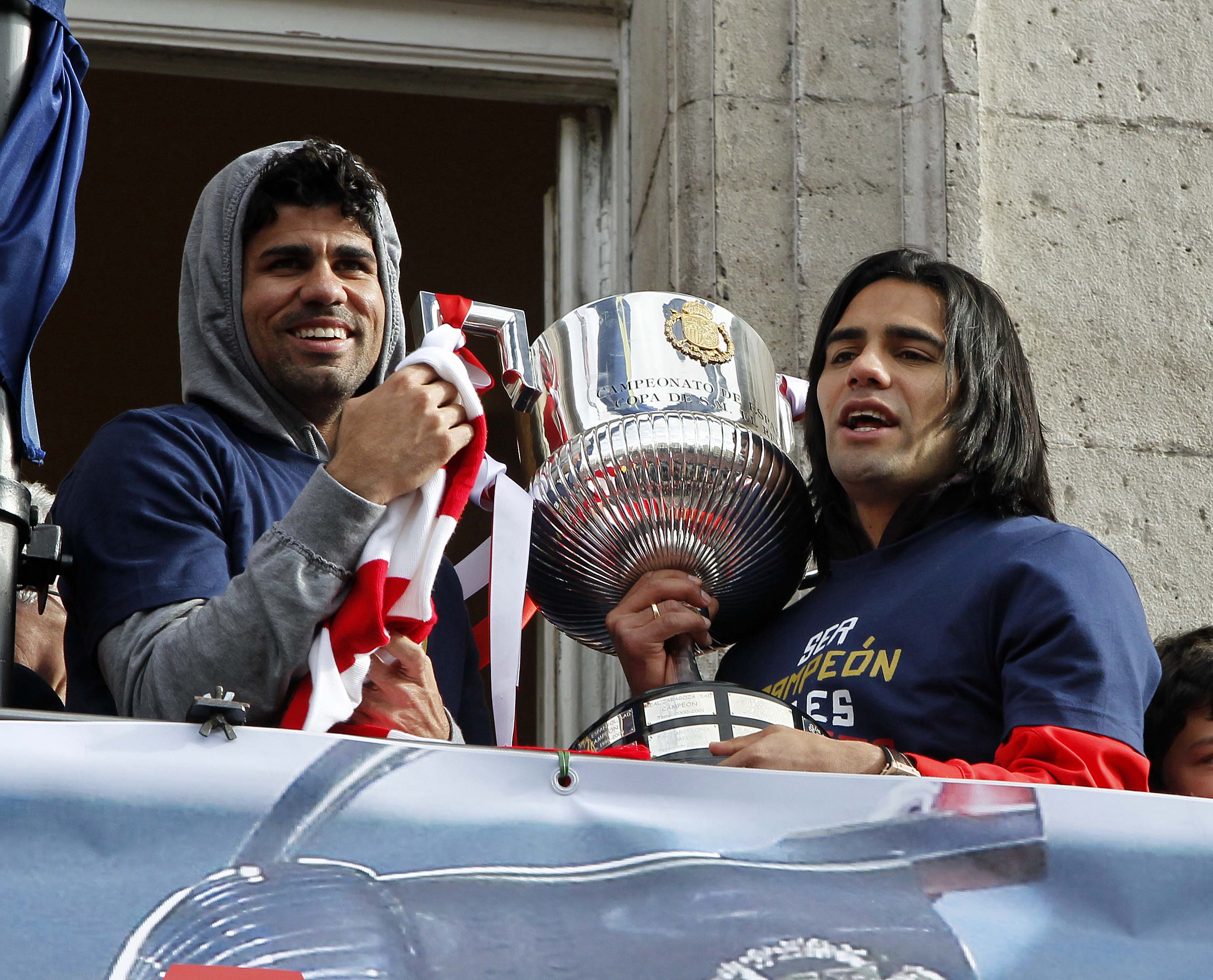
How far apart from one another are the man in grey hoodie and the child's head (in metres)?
1.05

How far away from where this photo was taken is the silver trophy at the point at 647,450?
94.1 inches

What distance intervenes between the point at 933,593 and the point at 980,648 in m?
0.14

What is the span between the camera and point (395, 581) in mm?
2021

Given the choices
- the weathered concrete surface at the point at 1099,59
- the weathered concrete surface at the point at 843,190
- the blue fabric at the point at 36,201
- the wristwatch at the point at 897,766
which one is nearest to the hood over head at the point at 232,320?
the blue fabric at the point at 36,201

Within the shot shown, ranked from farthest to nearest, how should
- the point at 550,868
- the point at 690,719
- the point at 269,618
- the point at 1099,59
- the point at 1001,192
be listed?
the point at 1099,59 < the point at 1001,192 < the point at 690,719 < the point at 269,618 < the point at 550,868

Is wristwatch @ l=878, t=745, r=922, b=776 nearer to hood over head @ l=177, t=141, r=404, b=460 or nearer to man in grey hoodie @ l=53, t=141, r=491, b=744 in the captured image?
man in grey hoodie @ l=53, t=141, r=491, b=744

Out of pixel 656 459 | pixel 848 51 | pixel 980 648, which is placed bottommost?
pixel 980 648

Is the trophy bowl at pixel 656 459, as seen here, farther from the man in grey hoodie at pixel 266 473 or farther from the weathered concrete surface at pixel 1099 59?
the weathered concrete surface at pixel 1099 59

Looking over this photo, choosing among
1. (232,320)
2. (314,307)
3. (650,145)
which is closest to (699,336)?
(314,307)

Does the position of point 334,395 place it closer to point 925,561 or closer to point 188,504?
point 188,504

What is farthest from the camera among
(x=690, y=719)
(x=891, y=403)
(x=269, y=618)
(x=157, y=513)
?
(x=891, y=403)

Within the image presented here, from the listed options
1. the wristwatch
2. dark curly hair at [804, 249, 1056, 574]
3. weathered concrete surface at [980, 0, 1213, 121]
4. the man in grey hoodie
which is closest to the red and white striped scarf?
the man in grey hoodie

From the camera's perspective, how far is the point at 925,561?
2486 mm

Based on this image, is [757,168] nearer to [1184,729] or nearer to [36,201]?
[1184,729]
